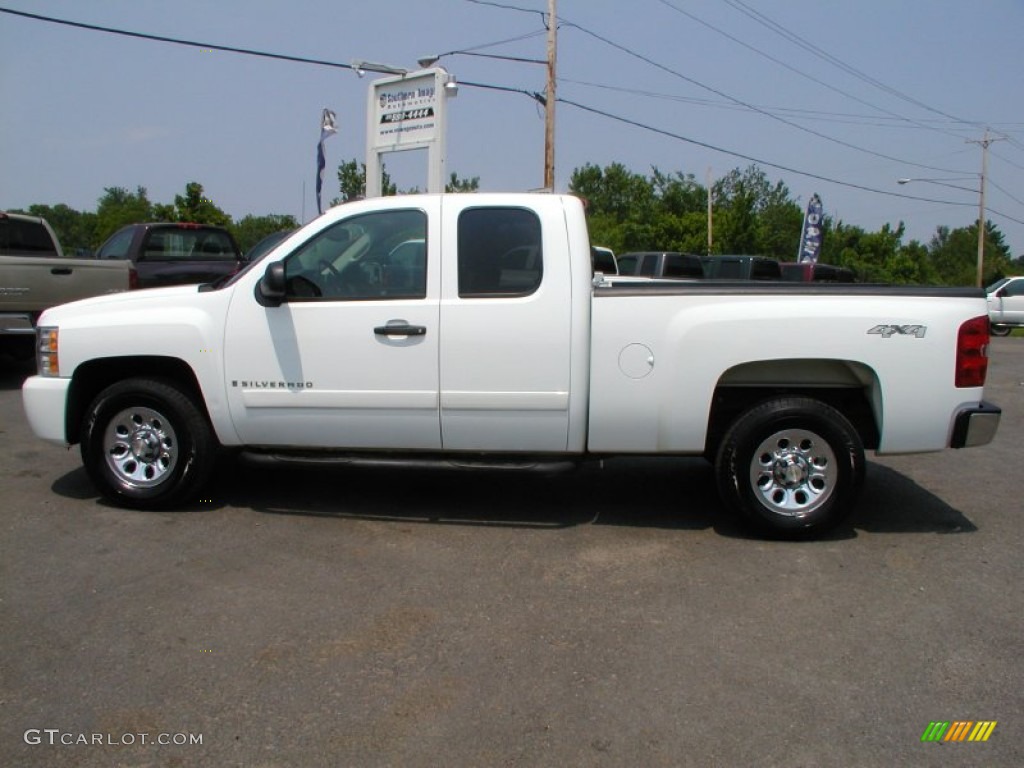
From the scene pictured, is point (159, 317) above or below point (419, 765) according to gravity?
above

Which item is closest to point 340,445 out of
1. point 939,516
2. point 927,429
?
point 927,429

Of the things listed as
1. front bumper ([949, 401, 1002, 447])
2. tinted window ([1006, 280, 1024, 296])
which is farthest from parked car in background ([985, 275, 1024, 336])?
front bumper ([949, 401, 1002, 447])

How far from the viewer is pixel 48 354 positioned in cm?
544

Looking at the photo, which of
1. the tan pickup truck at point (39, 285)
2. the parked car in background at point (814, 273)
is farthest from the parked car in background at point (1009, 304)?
the tan pickup truck at point (39, 285)

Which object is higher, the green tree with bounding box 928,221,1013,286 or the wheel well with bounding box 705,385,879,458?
the green tree with bounding box 928,221,1013,286

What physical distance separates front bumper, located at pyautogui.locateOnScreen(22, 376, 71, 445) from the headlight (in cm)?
5

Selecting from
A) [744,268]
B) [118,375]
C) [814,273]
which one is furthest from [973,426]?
[814,273]

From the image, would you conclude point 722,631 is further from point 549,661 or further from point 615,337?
point 615,337

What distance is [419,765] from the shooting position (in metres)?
2.88

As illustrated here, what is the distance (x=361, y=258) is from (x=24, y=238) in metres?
8.98

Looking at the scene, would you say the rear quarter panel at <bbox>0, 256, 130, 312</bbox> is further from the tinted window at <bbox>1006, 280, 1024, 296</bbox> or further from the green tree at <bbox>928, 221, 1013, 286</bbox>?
the green tree at <bbox>928, 221, 1013, 286</bbox>

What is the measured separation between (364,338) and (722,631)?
2.57 metres

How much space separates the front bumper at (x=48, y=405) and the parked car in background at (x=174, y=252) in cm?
680

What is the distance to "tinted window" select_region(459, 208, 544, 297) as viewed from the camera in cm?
501
